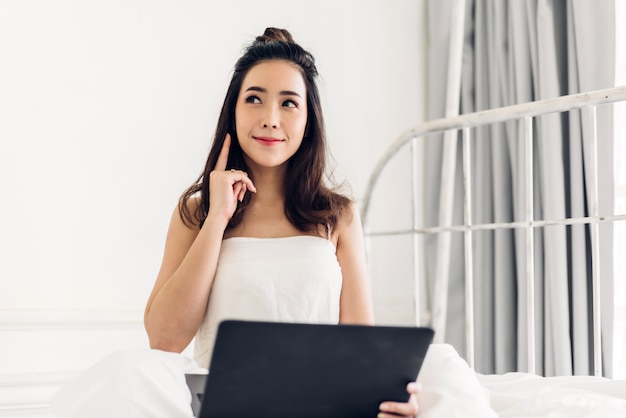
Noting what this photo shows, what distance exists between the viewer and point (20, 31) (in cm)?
204

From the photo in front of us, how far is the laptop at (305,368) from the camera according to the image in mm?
911

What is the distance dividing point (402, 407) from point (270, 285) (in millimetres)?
537

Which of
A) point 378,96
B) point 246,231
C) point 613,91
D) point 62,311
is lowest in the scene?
point 62,311

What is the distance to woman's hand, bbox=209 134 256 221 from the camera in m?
1.51

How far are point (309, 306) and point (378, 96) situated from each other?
139 centimetres

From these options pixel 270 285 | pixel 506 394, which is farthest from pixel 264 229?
pixel 506 394

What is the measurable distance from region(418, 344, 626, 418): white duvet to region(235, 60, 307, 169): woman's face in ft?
1.70

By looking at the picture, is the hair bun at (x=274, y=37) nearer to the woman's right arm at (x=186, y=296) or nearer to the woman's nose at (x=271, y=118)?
the woman's nose at (x=271, y=118)

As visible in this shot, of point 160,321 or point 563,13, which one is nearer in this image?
point 160,321

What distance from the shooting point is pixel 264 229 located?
1622 millimetres

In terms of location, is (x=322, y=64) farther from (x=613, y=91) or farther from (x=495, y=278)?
(x=613, y=91)

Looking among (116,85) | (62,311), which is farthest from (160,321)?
(116,85)

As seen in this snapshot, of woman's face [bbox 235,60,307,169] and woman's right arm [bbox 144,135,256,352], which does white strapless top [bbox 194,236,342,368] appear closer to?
woman's right arm [bbox 144,135,256,352]

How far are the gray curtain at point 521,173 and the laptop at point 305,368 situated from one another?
1456 mm
